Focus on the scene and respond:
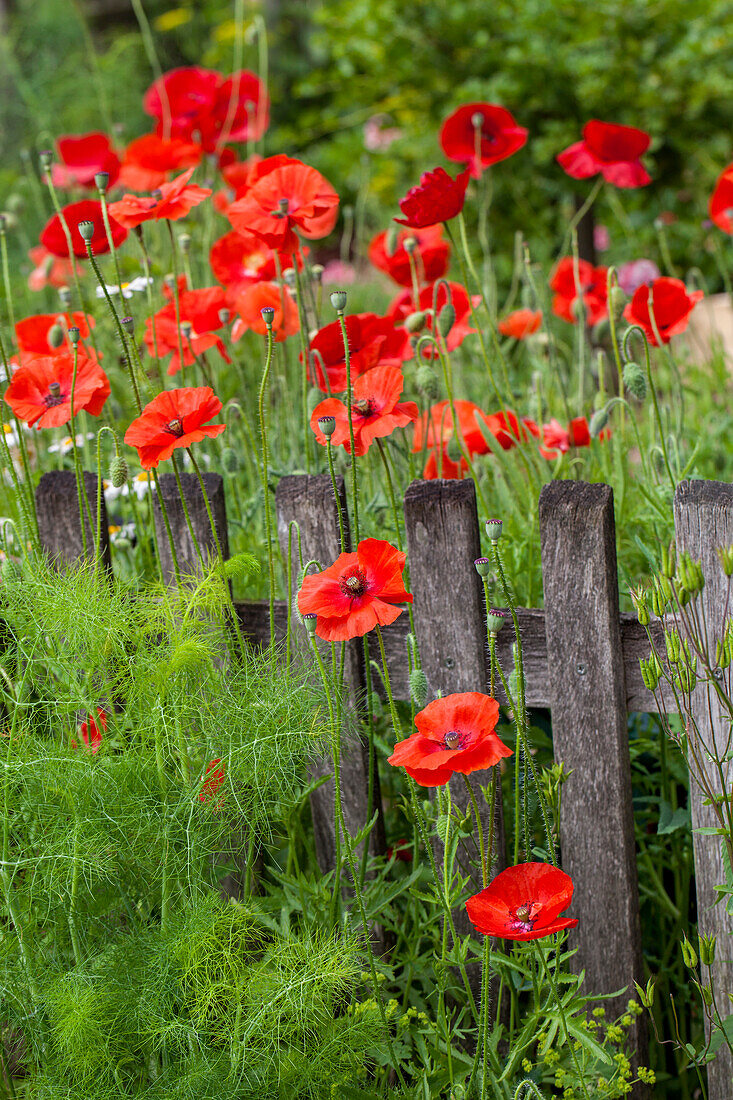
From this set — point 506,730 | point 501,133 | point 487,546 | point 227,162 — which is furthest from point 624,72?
point 506,730

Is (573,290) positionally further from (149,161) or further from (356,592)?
(356,592)

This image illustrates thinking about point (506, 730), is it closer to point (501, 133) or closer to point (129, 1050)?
point (129, 1050)

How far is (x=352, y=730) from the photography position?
5.15 ft

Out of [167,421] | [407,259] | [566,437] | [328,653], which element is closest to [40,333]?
[167,421]

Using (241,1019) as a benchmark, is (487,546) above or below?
above

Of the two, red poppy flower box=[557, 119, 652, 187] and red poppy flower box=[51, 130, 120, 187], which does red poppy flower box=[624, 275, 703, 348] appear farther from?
red poppy flower box=[51, 130, 120, 187]

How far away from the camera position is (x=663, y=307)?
1.97m

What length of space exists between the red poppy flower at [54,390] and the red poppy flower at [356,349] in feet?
1.18

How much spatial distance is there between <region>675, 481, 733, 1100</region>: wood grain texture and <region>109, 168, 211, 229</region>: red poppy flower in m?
0.94

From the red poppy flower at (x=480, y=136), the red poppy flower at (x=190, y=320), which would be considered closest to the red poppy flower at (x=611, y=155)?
→ the red poppy flower at (x=480, y=136)

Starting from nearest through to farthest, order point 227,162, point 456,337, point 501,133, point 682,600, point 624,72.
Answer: point 682,600, point 456,337, point 501,133, point 227,162, point 624,72

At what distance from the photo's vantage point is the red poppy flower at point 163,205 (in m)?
1.74

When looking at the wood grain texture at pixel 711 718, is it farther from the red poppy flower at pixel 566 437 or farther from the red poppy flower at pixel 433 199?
the red poppy flower at pixel 433 199

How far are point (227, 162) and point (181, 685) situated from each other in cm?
221
